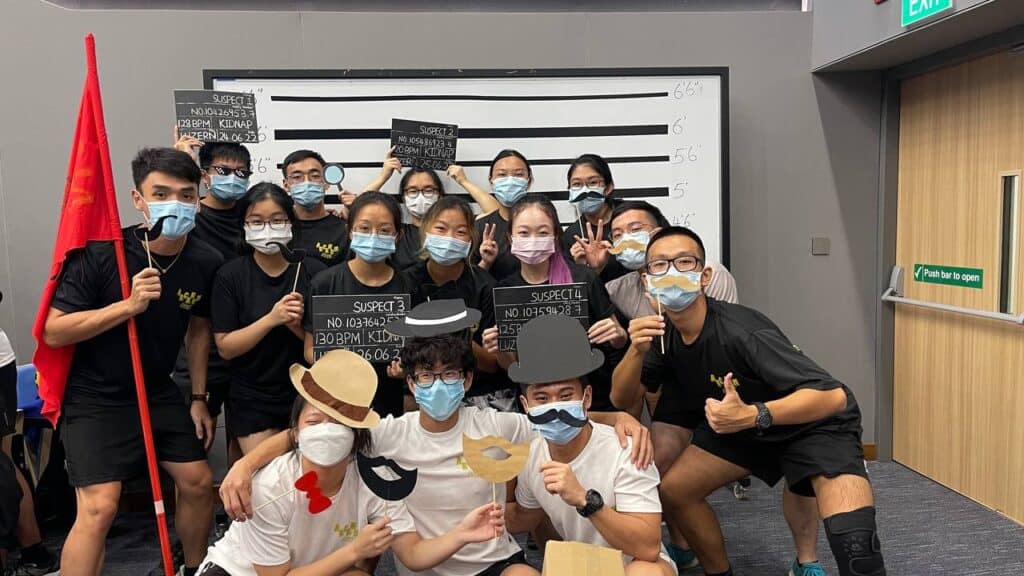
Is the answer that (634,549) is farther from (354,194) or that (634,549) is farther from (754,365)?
(354,194)

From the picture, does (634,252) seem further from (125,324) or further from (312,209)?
(125,324)

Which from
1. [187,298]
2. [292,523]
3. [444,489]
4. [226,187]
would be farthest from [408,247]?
[292,523]

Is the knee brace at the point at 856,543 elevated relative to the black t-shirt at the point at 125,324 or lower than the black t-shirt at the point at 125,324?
lower

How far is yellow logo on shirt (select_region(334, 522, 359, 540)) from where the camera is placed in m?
1.91

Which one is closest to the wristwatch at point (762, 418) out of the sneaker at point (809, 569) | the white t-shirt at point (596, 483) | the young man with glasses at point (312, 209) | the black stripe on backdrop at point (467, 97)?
the white t-shirt at point (596, 483)

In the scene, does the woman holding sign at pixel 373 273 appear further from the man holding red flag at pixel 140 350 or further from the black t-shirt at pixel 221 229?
the black t-shirt at pixel 221 229

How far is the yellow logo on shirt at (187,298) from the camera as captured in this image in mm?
2434

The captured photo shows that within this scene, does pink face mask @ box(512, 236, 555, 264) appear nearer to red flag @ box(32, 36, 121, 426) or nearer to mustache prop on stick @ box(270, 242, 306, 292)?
mustache prop on stick @ box(270, 242, 306, 292)

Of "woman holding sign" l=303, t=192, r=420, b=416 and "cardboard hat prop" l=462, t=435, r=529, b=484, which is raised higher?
"woman holding sign" l=303, t=192, r=420, b=416

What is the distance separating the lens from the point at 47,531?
314 centimetres

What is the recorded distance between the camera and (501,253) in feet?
9.41

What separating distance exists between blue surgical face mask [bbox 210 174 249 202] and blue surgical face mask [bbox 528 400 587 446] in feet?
5.56

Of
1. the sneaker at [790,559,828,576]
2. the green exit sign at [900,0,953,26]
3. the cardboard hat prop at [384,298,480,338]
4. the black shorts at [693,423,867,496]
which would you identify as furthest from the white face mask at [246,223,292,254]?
the green exit sign at [900,0,953,26]

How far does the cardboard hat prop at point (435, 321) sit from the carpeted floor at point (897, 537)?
1.23 m
